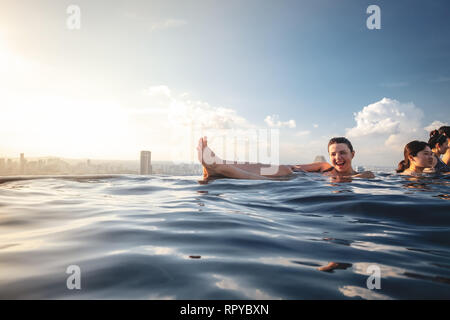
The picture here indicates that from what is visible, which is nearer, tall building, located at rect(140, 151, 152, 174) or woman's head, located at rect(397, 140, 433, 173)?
woman's head, located at rect(397, 140, 433, 173)

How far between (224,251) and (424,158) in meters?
8.48

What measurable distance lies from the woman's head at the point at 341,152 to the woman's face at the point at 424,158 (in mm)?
2043

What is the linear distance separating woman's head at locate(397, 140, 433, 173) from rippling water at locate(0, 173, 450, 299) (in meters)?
5.20

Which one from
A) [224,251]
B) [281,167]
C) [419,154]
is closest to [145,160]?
[281,167]

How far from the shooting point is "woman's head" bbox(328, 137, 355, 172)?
744cm

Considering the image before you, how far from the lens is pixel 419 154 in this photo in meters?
7.80

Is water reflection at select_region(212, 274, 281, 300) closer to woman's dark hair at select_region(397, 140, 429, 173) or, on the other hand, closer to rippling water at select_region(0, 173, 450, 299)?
rippling water at select_region(0, 173, 450, 299)

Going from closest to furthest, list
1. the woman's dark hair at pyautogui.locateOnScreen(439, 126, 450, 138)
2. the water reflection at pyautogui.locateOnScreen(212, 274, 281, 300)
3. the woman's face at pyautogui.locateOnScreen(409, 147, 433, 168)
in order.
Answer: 1. the water reflection at pyautogui.locateOnScreen(212, 274, 281, 300)
2. the woman's face at pyautogui.locateOnScreen(409, 147, 433, 168)
3. the woman's dark hair at pyautogui.locateOnScreen(439, 126, 450, 138)

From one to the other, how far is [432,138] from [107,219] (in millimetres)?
10801

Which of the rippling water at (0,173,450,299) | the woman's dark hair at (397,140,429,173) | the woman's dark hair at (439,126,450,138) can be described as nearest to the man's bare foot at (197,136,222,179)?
the rippling water at (0,173,450,299)

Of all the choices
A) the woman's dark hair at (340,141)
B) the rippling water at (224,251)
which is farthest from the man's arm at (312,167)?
the rippling water at (224,251)
